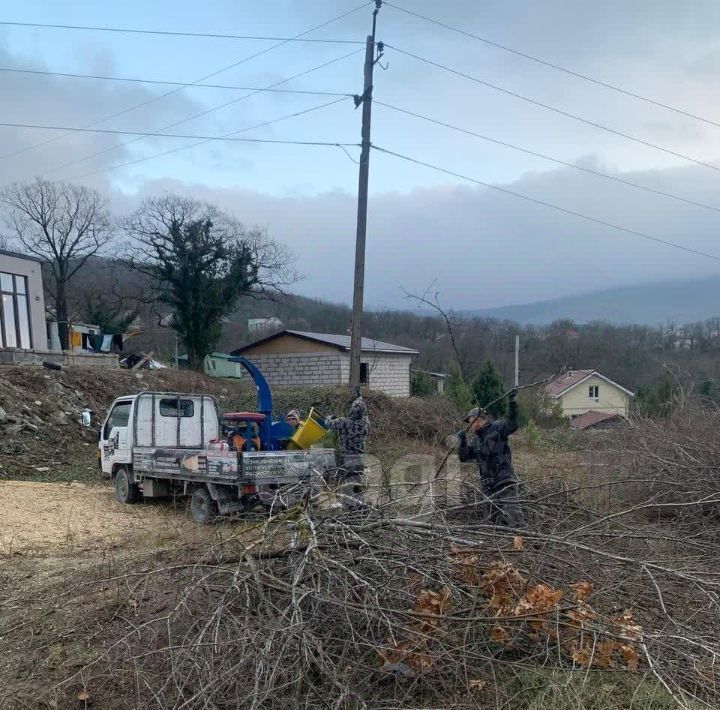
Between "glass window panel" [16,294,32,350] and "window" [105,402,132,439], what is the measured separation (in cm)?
1398

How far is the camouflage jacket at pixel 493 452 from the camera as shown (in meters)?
7.23

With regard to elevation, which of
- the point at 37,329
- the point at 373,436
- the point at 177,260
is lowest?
the point at 373,436

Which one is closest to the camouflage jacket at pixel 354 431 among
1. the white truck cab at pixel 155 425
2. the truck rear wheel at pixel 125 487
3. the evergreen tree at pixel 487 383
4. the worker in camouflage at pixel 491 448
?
the worker in camouflage at pixel 491 448

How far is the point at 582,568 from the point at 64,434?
1506cm

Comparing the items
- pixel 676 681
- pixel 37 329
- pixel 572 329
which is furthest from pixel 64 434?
pixel 572 329

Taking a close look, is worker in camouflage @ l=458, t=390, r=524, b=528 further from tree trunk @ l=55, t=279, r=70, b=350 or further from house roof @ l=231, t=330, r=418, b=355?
tree trunk @ l=55, t=279, r=70, b=350

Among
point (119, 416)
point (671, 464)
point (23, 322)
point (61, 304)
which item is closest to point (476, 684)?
point (671, 464)

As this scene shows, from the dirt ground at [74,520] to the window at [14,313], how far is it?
469 inches

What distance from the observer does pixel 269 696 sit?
3.59 m

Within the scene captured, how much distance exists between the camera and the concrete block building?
1045 inches

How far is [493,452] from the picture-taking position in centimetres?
732

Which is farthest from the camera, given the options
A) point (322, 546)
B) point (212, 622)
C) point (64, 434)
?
A: point (64, 434)

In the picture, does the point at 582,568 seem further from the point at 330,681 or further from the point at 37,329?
the point at 37,329

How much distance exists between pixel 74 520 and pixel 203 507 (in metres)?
1.98
